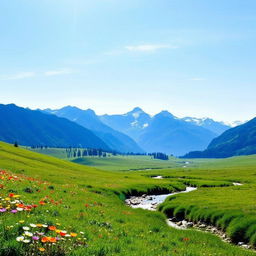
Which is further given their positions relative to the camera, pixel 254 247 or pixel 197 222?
pixel 197 222

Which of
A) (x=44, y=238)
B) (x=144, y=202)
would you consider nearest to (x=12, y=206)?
(x=44, y=238)

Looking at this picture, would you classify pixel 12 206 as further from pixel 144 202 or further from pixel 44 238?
pixel 144 202

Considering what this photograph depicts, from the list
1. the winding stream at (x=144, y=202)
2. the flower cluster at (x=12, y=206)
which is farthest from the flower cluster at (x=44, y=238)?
the winding stream at (x=144, y=202)

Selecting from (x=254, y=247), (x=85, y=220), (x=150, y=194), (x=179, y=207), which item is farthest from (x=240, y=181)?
(x=85, y=220)

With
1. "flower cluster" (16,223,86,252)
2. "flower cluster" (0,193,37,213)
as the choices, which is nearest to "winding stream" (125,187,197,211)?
"flower cluster" (0,193,37,213)

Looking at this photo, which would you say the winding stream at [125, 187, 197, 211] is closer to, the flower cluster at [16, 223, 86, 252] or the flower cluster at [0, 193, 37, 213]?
the flower cluster at [0, 193, 37, 213]

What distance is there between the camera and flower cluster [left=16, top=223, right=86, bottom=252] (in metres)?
9.31

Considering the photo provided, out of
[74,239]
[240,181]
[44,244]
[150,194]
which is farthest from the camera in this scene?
[240,181]

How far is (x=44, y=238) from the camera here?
930 centimetres

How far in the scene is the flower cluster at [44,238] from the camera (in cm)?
931

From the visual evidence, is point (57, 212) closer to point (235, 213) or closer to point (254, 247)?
point (254, 247)

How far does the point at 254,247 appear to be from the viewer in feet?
80.6

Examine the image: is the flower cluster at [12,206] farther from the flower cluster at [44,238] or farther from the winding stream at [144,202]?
the winding stream at [144,202]

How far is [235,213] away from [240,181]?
79.9 metres
